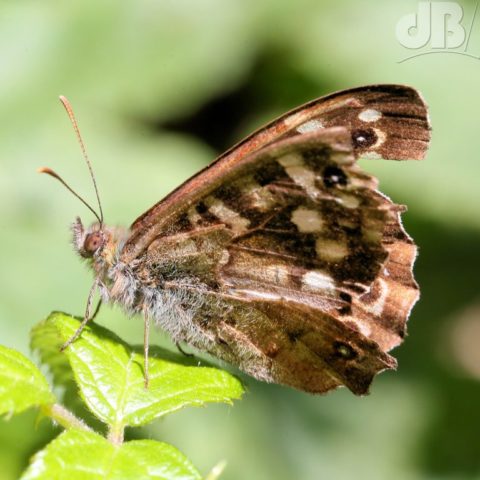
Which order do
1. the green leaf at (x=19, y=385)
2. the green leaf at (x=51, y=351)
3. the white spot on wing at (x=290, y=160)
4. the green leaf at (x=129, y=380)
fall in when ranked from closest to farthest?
the green leaf at (x=19, y=385) < the green leaf at (x=129, y=380) < the white spot on wing at (x=290, y=160) < the green leaf at (x=51, y=351)

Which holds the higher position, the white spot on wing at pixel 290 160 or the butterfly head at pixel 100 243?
the white spot on wing at pixel 290 160

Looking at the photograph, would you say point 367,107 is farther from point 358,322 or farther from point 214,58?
point 214,58

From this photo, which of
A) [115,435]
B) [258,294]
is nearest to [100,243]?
[258,294]

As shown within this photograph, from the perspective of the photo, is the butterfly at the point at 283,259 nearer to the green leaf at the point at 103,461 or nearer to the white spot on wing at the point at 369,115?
the white spot on wing at the point at 369,115

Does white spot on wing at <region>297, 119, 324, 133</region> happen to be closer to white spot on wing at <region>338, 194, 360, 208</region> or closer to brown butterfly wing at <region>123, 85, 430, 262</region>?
brown butterfly wing at <region>123, 85, 430, 262</region>

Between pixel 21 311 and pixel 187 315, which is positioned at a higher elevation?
pixel 187 315

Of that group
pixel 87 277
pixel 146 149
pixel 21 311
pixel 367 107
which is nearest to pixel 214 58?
pixel 146 149
